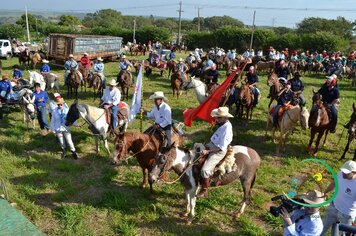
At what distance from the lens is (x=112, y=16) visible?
11300cm

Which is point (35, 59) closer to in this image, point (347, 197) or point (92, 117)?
point (92, 117)

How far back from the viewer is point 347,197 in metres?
5.43

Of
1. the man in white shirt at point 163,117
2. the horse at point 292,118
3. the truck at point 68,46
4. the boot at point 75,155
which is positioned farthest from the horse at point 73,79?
the horse at point 292,118

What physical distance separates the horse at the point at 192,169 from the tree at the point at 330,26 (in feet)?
203

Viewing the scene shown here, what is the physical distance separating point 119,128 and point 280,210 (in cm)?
744

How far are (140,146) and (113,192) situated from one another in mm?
1347

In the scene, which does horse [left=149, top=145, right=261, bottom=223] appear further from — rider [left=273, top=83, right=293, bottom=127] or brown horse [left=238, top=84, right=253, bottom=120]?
brown horse [left=238, top=84, right=253, bottom=120]

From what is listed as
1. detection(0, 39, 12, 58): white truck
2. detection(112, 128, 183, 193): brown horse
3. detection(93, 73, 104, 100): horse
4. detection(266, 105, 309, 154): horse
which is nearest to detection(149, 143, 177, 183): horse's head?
detection(112, 128, 183, 193): brown horse

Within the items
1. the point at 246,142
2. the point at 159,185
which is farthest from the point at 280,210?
the point at 246,142

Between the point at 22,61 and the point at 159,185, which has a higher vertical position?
the point at 22,61

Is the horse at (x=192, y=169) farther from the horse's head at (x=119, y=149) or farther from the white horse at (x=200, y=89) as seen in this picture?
the white horse at (x=200, y=89)

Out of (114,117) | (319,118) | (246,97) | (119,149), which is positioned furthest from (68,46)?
(319,118)

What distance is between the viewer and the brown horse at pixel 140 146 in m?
7.29

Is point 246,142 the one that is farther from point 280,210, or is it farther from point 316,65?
point 316,65
